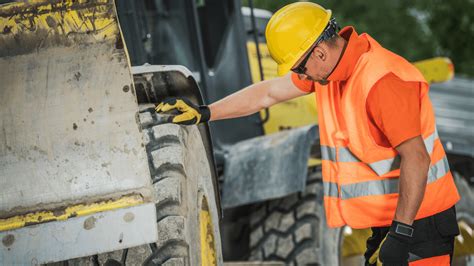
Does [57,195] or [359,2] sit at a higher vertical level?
[57,195]

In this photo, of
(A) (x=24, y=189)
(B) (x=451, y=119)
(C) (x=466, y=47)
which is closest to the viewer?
(A) (x=24, y=189)

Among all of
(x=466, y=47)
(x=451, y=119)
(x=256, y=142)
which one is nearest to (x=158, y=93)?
(x=256, y=142)

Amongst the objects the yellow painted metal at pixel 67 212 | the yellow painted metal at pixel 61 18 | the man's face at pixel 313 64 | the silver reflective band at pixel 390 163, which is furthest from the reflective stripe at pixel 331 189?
the yellow painted metal at pixel 61 18

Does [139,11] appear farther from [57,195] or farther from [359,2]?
[359,2]

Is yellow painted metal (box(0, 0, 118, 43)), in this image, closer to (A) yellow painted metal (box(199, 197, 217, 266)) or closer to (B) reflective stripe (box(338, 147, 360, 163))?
(A) yellow painted metal (box(199, 197, 217, 266))

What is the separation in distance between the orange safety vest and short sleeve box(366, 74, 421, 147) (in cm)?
6

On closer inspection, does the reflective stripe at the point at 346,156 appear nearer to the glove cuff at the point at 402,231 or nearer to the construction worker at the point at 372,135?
the construction worker at the point at 372,135

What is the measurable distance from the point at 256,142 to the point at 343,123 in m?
2.04

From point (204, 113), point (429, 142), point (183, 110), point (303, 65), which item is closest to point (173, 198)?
point (183, 110)

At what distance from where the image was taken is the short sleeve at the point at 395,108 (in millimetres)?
4074

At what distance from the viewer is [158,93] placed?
4.44 meters

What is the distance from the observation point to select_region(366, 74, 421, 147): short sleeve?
407 cm

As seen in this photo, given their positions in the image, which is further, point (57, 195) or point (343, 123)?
point (343, 123)

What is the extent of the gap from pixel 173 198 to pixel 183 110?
22.8 inches
